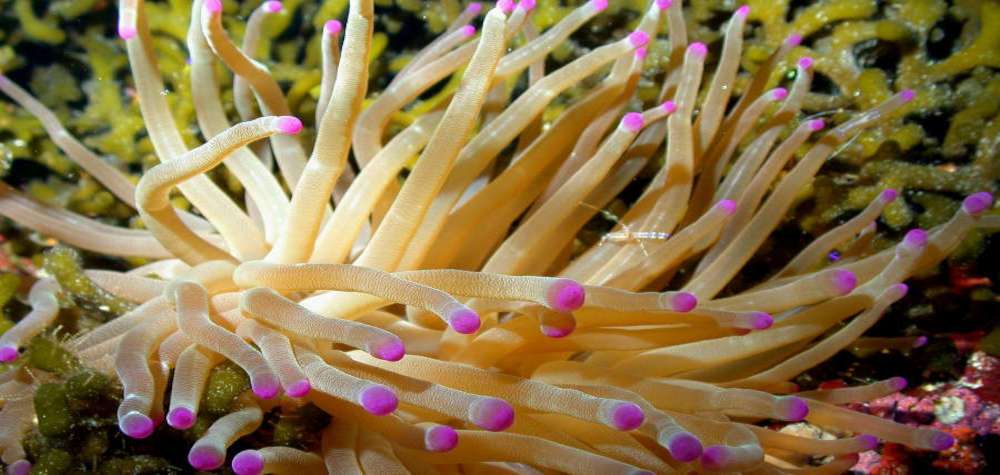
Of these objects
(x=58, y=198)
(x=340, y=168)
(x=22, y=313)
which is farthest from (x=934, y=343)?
(x=58, y=198)

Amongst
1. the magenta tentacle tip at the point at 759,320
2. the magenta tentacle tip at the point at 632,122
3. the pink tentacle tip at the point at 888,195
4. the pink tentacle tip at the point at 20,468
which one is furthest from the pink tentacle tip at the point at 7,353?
the pink tentacle tip at the point at 888,195

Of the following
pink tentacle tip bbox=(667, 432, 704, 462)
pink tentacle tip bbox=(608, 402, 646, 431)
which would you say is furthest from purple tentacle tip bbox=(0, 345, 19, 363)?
pink tentacle tip bbox=(667, 432, 704, 462)

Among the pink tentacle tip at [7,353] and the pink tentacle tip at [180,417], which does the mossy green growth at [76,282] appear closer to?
the pink tentacle tip at [7,353]

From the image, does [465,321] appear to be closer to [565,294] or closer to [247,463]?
[565,294]

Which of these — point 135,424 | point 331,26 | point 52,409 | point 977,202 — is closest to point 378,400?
point 135,424

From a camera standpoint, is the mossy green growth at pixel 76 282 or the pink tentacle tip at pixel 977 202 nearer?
the mossy green growth at pixel 76 282

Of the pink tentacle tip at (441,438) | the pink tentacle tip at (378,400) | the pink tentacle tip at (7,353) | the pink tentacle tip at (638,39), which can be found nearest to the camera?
the pink tentacle tip at (378,400)

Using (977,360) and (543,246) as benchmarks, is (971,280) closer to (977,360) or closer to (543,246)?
(977,360)

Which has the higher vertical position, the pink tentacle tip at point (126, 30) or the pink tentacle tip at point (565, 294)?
the pink tentacle tip at point (565, 294)
